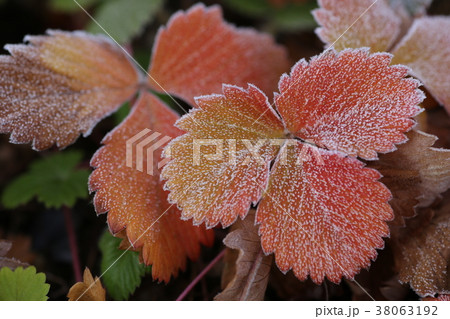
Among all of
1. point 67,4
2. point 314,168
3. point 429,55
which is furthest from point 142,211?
point 67,4

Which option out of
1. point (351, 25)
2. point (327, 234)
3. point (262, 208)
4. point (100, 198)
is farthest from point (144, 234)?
point (351, 25)

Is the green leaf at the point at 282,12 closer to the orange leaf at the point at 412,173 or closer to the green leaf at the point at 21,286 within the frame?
the orange leaf at the point at 412,173

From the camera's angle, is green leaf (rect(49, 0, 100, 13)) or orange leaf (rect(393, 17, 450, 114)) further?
green leaf (rect(49, 0, 100, 13))

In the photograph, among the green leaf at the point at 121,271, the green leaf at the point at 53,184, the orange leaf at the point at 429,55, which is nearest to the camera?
the green leaf at the point at 121,271

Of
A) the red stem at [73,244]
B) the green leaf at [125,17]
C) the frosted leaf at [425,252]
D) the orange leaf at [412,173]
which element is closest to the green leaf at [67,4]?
the green leaf at [125,17]

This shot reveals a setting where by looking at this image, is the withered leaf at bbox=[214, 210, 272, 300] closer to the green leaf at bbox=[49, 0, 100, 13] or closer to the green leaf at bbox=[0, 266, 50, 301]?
the green leaf at bbox=[0, 266, 50, 301]

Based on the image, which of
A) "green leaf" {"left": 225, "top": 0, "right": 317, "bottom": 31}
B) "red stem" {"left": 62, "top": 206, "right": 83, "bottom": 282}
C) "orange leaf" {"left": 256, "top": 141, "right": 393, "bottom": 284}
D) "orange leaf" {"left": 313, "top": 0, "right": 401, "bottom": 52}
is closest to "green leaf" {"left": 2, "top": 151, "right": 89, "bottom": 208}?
"red stem" {"left": 62, "top": 206, "right": 83, "bottom": 282}
